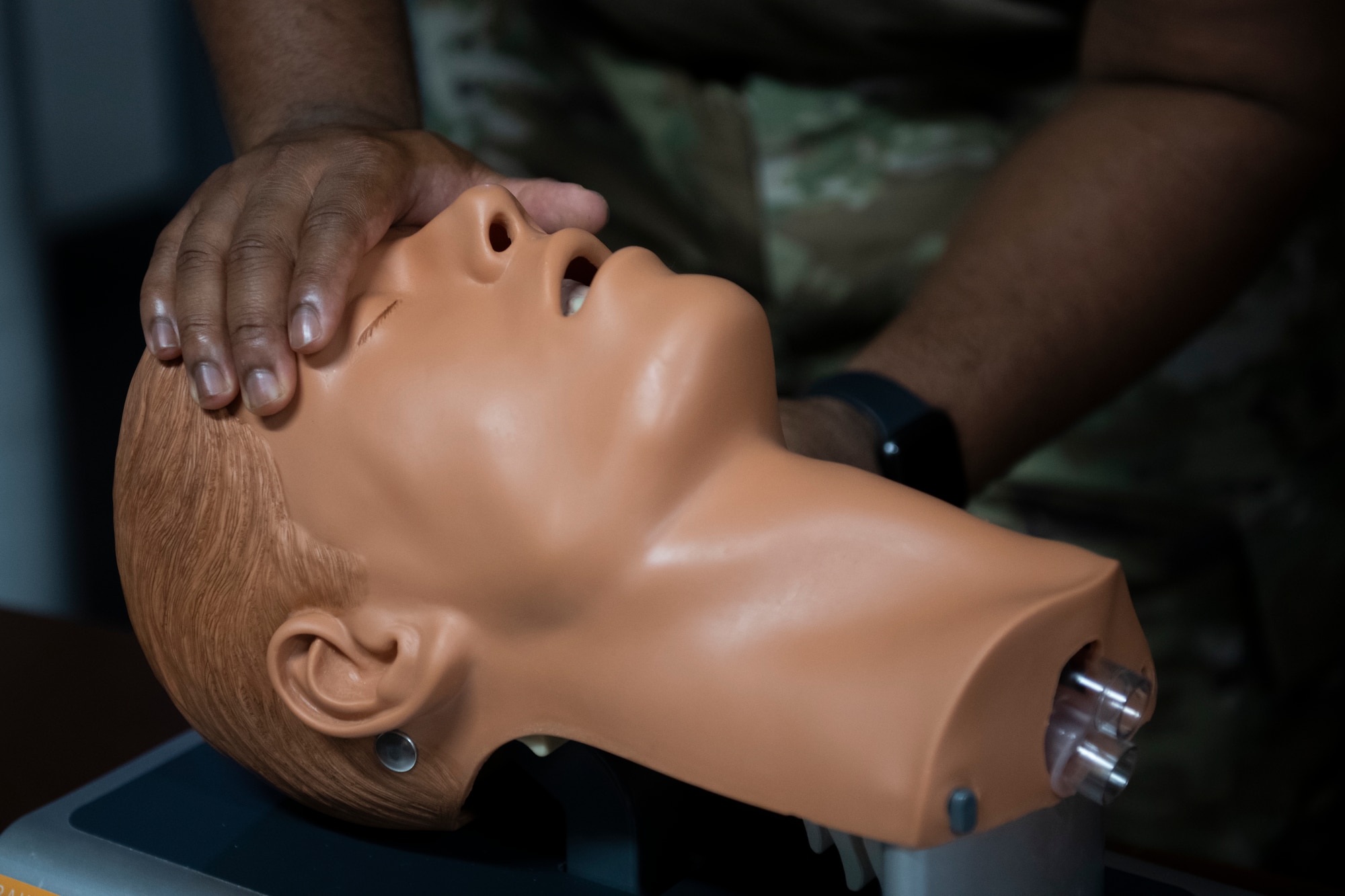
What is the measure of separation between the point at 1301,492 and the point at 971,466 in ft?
1.95

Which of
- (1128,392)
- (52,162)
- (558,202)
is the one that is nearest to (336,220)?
(558,202)

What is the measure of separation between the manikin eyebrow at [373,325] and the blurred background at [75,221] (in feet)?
6.70

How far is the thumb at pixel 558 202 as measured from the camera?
103cm

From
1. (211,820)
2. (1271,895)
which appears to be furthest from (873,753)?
(211,820)

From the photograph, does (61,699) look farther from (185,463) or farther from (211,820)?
(185,463)

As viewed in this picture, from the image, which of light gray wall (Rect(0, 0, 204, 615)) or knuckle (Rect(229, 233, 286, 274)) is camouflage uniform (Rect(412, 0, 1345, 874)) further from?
light gray wall (Rect(0, 0, 204, 615))

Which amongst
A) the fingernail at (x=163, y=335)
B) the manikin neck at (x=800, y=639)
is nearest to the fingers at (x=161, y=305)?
the fingernail at (x=163, y=335)

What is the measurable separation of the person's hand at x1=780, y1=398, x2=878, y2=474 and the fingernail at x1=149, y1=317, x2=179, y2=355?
0.50m

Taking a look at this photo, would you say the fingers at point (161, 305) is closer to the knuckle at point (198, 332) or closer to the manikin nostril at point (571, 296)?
the knuckle at point (198, 332)

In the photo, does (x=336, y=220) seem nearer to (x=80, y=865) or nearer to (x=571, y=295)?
(x=571, y=295)

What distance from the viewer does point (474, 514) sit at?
2.46ft

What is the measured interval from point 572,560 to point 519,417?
0.09 metres

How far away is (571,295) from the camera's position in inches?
33.0

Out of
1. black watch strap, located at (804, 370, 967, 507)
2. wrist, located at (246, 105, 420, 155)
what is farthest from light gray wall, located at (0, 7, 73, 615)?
black watch strap, located at (804, 370, 967, 507)
